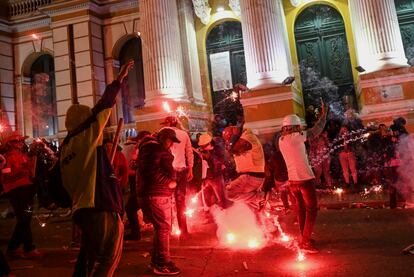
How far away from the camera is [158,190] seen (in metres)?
4.95

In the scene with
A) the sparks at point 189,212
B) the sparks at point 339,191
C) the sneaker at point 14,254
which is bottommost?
the sneaker at point 14,254

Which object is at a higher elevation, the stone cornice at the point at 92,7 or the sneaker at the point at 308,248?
the stone cornice at the point at 92,7

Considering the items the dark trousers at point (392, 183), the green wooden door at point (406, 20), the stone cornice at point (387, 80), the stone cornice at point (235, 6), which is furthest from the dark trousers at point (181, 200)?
the green wooden door at point (406, 20)

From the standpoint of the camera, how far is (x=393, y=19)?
1187 centimetres

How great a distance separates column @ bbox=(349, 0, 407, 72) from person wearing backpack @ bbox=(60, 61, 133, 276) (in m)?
10.5

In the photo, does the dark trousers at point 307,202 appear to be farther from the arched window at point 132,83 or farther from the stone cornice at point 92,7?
the stone cornice at point 92,7

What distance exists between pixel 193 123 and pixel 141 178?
30.2 ft

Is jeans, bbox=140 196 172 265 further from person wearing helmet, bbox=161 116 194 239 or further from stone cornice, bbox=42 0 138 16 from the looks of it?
stone cornice, bbox=42 0 138 16

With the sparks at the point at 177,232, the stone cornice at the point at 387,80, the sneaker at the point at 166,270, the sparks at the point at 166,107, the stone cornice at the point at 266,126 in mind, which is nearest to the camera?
the sneaker at the point at 166,270

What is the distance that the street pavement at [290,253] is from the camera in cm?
470

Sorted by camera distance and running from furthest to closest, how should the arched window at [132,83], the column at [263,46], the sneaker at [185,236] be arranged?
the arched window at [132,83], the column at [263,46], the sneaker at [185,236]

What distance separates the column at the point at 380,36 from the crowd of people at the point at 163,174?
2332 mm

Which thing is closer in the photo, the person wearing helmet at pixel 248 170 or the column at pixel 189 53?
the person wearing helmet at pixel 248 170

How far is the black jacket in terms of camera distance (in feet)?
16.3
